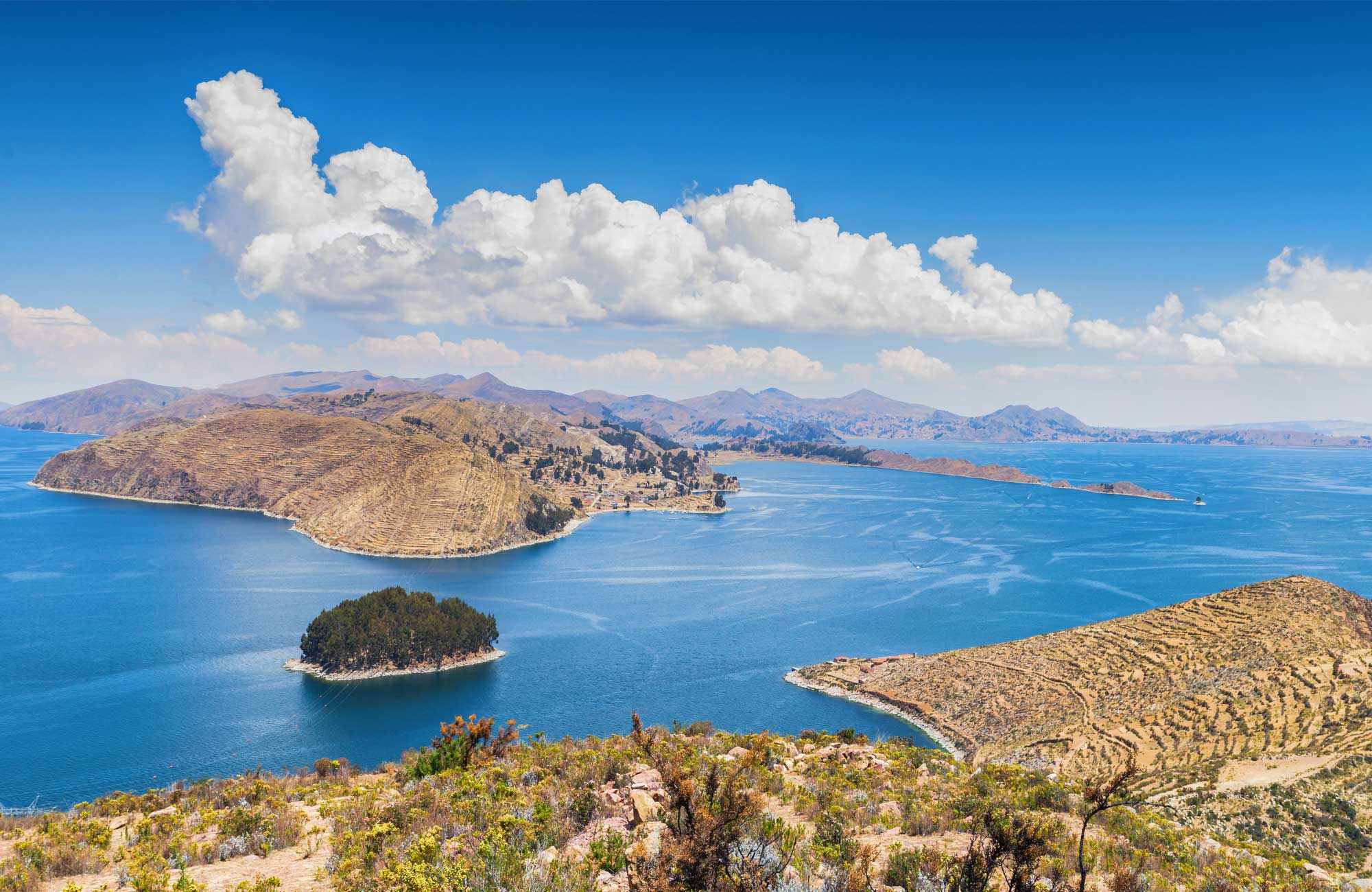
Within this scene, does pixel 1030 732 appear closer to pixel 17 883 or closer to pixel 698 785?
pixel 698 785

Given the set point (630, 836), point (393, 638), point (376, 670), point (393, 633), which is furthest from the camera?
point (393, 633)

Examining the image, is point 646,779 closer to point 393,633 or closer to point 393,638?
point 393,638

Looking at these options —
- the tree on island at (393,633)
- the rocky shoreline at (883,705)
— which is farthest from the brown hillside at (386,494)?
the rocky shoreline at (883,705)

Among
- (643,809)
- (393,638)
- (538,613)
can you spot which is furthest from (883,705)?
(643,809)

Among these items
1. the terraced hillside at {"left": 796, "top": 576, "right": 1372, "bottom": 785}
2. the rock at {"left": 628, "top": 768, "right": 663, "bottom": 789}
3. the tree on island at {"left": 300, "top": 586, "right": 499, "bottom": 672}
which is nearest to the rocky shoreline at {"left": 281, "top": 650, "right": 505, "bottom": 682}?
the tree on island at {"left": 300, "top": 586, "right": 499, "bottom": 672}

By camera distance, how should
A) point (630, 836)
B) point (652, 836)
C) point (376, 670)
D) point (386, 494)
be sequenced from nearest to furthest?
point (652, 836) → point (630, 836) → point (376, 670) → point (386, 494)

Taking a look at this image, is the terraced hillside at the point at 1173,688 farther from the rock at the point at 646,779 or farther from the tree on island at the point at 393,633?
the tree on island at the point at 393,633

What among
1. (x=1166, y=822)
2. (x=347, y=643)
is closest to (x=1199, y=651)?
(x=1166, y=822)
